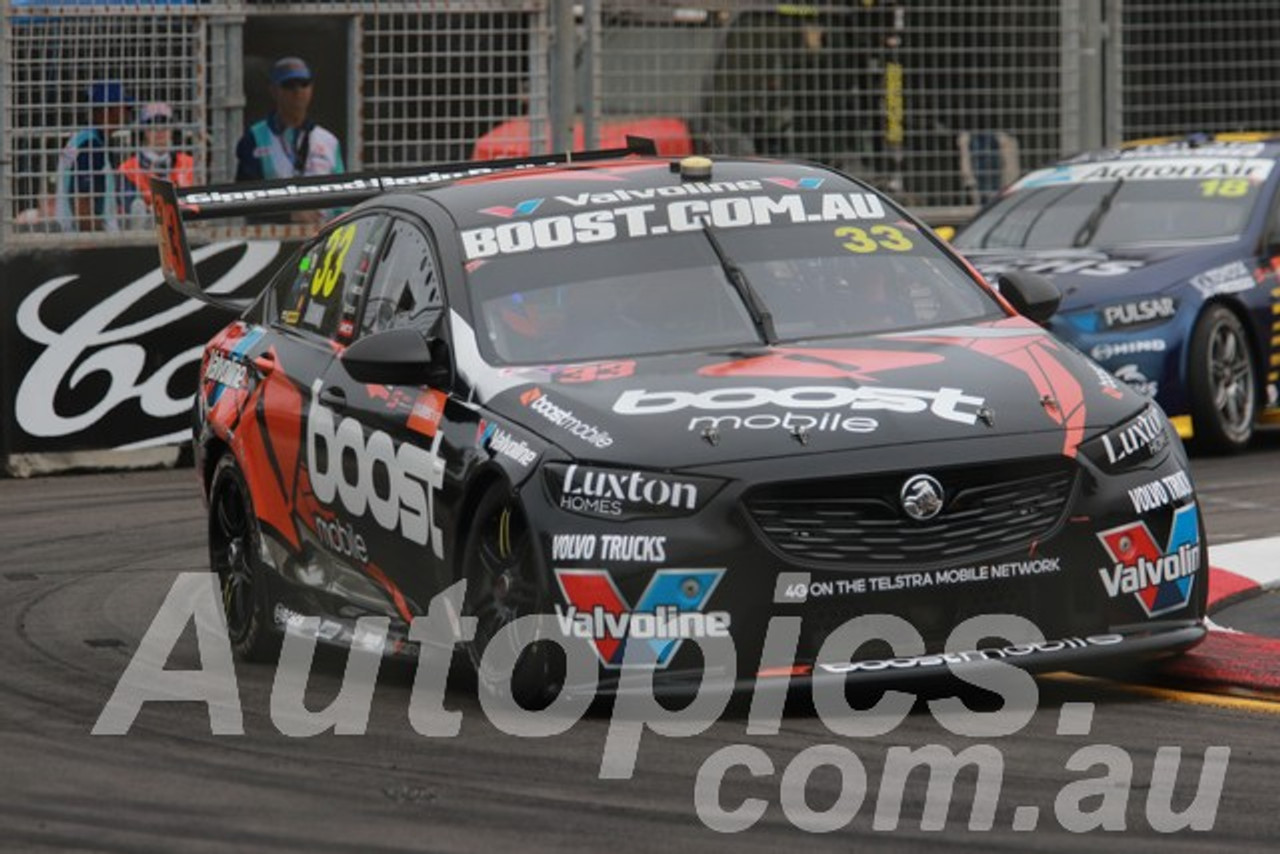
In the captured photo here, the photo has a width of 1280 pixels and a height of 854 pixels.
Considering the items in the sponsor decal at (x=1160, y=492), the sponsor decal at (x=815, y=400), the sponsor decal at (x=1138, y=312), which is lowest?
the sponsor decal at (x=1160, y=492)

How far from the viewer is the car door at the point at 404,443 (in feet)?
25.5

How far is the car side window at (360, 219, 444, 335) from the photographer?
8415 mm

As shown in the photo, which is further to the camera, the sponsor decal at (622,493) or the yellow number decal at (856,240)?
the yellow number decal at (856,240)

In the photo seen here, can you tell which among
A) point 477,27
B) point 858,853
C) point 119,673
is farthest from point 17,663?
point 477,27

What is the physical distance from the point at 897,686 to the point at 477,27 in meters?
8.76

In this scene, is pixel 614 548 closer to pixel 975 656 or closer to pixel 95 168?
pixel 975 656

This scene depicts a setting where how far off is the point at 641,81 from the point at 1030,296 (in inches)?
281

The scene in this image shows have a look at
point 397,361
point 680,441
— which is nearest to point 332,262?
point 397,361

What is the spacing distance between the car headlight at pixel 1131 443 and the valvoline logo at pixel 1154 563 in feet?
0.55

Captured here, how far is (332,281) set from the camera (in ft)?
30.0

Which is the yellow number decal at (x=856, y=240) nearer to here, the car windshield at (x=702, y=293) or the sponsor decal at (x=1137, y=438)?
the car windshield at (x=702, y=293)

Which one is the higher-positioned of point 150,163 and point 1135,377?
point 150,163

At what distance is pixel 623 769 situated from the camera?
6629 mm

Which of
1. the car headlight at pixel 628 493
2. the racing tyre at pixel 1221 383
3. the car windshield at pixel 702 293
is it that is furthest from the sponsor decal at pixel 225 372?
the racing tyre at pixel 1221 383
